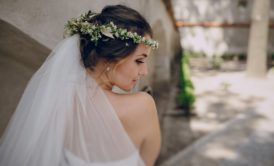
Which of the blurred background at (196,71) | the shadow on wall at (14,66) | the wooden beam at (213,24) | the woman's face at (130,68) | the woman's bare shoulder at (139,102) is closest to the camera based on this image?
the woman's bare shoulder at (139,102)

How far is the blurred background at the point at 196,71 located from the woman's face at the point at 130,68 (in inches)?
46.3

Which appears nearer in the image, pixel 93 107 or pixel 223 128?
pixel 93 107

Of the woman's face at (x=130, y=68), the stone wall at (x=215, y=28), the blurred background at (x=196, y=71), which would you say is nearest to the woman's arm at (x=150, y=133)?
the woman's face at (x=130, y=68)

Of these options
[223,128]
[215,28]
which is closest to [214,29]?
[215,28]

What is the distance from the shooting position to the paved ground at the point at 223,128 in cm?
616

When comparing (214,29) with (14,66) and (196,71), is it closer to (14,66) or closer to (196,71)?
(196,71)

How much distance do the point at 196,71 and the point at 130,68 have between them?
545 inches

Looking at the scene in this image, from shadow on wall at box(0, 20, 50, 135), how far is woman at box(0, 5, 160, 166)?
1022 millimetres

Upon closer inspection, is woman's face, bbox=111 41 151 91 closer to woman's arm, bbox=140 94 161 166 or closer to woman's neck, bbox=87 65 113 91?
woman's neck, bbox=87 65 113 91

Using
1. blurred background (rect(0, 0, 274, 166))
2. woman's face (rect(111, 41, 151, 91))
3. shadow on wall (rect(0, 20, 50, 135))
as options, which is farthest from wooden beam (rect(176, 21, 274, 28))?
woman's face (rect(111, 41, 151, 91))

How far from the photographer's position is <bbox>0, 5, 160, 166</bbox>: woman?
181 centimetres

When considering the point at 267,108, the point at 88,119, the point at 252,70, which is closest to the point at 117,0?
the point at 88,119

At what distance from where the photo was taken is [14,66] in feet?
→ 11.0

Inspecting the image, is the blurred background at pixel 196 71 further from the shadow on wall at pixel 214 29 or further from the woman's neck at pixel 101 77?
the woman's neck at pixel 101 77
